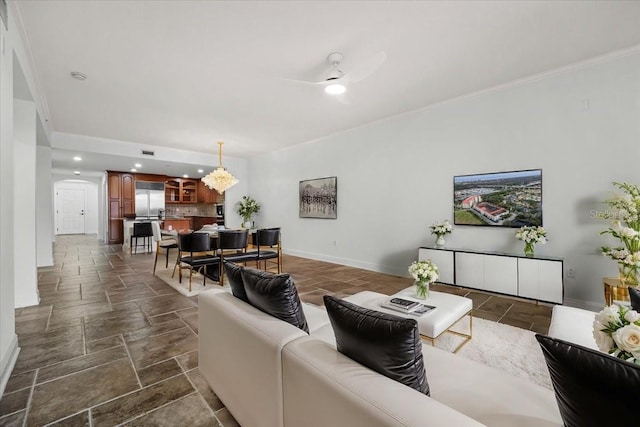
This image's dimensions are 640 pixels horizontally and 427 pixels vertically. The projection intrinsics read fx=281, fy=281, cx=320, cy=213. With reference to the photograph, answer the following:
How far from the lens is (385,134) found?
5.08m

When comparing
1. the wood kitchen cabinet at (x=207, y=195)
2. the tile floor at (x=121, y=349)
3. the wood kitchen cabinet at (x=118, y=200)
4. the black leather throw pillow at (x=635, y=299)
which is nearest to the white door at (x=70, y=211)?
the wood kitchen cabinet at (x=118, y=200)

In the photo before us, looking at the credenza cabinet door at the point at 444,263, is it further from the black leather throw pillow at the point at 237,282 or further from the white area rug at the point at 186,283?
the black leather throw pillow at the point at 237,282

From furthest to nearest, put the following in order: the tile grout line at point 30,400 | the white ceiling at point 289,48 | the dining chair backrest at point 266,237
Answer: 1. the dining chair backrest at point 266,237
2. the white ceiling at point 289,48
3. the tile grout line at point 30,400

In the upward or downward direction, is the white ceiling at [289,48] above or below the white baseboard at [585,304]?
above

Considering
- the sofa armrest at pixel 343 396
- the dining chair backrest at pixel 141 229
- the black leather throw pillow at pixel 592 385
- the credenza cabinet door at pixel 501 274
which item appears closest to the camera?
the black leather throw pillow at pixel 592 385

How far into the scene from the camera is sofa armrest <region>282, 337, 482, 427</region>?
76cm

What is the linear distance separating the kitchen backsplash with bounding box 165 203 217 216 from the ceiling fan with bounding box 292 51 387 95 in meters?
8.34

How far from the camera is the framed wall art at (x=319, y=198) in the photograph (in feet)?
19.7

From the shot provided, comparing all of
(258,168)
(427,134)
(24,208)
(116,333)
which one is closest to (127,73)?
(24,208)

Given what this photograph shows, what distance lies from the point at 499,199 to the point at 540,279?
110cm

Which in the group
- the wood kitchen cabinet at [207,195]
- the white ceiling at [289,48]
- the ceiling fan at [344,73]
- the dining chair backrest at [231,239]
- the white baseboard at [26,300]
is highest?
the white ceiling at [289,48]

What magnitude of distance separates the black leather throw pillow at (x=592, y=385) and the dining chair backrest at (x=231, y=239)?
4113 mm

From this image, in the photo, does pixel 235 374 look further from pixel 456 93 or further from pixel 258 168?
pixel 258 168

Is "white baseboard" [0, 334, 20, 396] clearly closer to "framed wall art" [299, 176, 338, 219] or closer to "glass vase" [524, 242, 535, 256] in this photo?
"framed wall art" [299, 176, 338, 219]
